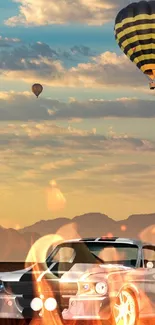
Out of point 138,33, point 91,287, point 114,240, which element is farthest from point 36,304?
point 138,33

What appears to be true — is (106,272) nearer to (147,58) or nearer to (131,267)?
(131,267)

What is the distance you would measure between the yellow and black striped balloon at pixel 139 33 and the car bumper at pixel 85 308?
38.1 m

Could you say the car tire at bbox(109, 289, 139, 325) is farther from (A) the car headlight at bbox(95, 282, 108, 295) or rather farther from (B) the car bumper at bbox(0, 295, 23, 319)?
(B) the car bumper at bbox(0, 295, 23, 319)

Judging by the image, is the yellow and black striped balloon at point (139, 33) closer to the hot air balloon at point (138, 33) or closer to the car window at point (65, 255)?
the hot air balloon at point (138, 33)

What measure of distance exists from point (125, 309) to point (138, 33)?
37618mm

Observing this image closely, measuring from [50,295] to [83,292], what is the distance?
1.78 ft

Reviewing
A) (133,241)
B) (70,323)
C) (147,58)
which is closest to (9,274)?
(70,323)

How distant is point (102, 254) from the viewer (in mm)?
14586

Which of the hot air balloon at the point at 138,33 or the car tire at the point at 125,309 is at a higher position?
the hot air balloon at the point at 138,33

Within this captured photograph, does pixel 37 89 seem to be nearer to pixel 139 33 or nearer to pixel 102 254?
pixel 139 33

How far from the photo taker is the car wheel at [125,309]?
43.0ft

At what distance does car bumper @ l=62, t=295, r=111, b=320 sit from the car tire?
1.07ft

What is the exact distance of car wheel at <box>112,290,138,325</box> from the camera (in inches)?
516

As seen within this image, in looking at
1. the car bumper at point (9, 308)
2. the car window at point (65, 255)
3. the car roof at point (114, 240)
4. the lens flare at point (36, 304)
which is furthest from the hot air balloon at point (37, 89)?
the lens flare at point (36, 304)
